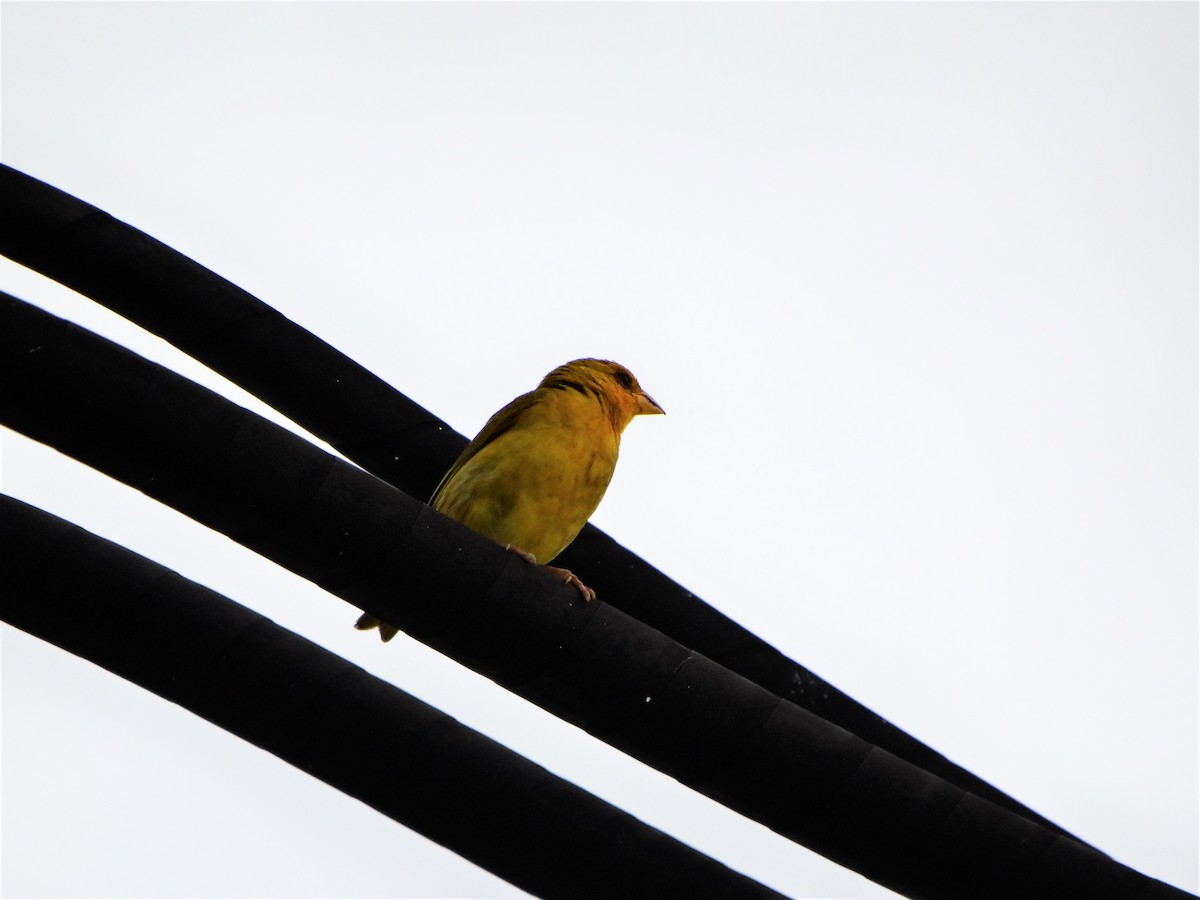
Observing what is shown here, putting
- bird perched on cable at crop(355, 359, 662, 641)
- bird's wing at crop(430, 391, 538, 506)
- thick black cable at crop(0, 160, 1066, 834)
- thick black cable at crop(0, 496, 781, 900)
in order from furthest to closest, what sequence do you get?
bird's wing at crop(430, 391, 538, 506), bird perched on cable at crop(355, 359, 662, 641), thick black cable at crop(0, 160, 1066, 834), thick black cable at crop(0, 496, 781, 900)

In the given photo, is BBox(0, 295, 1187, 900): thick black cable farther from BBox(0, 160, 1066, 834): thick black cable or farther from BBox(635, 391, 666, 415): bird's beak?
BBox(635, 391, 666, 415): bird's beak

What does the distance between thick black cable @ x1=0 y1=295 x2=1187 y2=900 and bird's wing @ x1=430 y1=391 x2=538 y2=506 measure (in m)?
2.02

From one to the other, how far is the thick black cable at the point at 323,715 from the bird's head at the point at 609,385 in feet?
6.78

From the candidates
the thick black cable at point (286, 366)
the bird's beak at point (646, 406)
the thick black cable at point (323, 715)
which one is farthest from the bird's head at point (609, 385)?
the thick black cable at point (323, 715)

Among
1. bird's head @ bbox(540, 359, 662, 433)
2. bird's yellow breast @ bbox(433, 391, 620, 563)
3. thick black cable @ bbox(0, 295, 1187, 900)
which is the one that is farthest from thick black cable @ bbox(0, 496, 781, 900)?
bird's head @ bbox(540, 359, 662, 433)

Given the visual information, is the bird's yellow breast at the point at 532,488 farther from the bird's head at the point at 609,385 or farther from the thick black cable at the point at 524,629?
the thick black cable at the point at 524,629

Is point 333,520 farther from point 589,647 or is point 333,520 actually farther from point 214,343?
point 214,343

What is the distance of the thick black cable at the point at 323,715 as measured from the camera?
4668 mm

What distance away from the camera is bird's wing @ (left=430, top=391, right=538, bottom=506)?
6.14m

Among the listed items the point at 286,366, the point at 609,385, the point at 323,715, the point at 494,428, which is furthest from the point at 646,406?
the point at 323,715

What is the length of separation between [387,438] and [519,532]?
0.71m

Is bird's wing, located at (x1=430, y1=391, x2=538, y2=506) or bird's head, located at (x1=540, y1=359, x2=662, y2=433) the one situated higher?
bird's head, located at (x1=540, y1=359, x2=662, y2=433)

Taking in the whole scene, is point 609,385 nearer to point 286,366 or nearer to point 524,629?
point 286,366

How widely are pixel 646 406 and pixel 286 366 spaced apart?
2.06 m
